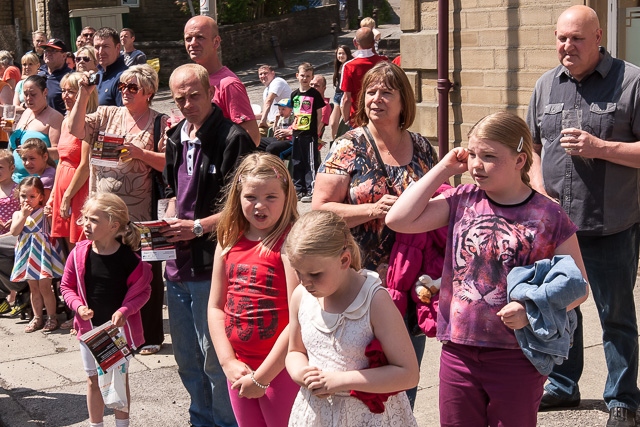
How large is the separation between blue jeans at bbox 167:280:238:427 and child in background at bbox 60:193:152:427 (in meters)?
0.40

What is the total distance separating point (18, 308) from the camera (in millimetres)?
8398

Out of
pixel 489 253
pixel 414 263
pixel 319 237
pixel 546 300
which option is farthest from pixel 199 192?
pixel 546 300

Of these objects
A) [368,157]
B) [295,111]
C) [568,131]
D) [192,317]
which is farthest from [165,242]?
[295,111]

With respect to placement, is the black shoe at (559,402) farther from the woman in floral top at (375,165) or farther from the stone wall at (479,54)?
the stone wall at (479,54)

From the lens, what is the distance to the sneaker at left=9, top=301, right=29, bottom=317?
8.34 metres

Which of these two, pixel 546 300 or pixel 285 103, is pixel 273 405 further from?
pixel 285 103

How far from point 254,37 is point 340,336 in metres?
27.6

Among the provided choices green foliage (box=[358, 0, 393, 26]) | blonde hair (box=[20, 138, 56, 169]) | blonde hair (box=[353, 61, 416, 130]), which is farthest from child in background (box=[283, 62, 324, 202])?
green foliage (box=[358, 0, 393, 26])

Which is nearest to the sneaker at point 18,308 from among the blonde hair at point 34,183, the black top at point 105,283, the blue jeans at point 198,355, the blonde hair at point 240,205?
the blonde hair at point 34,183

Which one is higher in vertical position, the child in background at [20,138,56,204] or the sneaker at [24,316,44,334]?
the child in background at [20,138,56,204]

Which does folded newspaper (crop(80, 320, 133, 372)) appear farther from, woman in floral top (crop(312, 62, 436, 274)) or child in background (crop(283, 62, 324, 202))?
→ child in background (crop(283, 62, 324, 202))

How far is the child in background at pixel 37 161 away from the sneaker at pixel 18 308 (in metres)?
0.99

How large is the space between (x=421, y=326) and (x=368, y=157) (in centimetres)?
80

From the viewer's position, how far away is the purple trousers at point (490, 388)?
3.65 meters
